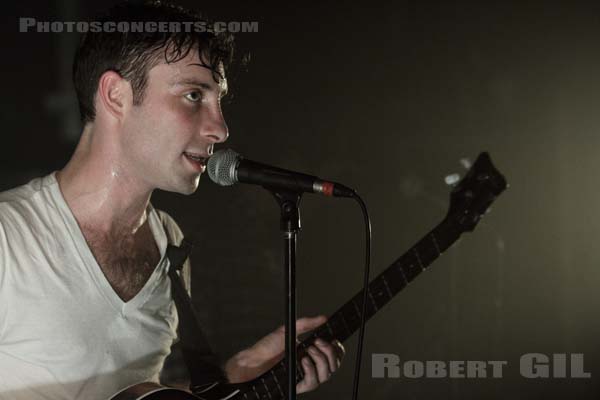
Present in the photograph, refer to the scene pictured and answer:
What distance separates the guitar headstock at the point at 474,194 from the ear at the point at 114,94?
0.95 meters

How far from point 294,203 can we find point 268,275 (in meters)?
0.76

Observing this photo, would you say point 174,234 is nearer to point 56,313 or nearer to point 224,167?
point 56,313

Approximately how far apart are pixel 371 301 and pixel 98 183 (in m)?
0.75

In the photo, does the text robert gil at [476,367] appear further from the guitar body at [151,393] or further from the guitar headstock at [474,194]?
the guitar body at [151,393]

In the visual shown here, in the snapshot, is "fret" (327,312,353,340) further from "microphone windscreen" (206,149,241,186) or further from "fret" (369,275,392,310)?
"microphone windscreen" (206,149,241,186)

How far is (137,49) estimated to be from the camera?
5.10ft

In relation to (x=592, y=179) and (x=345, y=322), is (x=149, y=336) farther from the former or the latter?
(x=592, y=179)

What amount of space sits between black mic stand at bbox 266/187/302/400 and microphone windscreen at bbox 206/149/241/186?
2.9 inches

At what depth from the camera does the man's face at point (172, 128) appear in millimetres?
1556

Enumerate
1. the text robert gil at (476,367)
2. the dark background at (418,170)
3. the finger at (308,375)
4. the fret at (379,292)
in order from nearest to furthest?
the finger at (308,375) < the fret at (379,292) < the dark background at (418,170) < the text robert gil at (476,367)

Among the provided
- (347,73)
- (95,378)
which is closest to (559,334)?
(347,73)

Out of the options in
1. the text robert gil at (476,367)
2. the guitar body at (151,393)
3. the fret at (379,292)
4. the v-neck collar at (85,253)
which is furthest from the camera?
the text robert gil at (476,367)

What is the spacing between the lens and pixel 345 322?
66.9 inches

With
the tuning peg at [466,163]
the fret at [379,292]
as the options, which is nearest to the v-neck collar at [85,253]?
the fret at [379,292]
